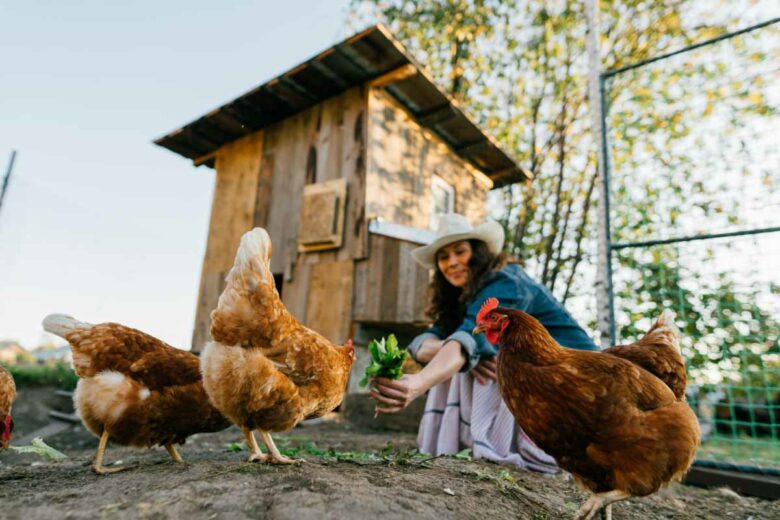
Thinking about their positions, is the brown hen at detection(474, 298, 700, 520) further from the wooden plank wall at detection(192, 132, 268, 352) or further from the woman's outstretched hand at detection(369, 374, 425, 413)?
the wooden plank wall at detection(192, 132, 268, 352)

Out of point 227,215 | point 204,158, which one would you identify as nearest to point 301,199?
point 227,215

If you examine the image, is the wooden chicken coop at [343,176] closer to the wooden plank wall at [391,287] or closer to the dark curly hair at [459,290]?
the wooden plank wall at [391,287]

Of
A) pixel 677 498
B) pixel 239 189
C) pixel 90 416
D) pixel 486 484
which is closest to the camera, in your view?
pixel 486 484

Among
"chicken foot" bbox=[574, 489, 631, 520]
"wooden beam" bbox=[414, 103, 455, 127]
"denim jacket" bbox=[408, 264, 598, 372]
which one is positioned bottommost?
"chicken foot" bbox=[574, 489, 631, 520]

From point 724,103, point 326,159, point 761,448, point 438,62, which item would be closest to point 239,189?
point 326,159

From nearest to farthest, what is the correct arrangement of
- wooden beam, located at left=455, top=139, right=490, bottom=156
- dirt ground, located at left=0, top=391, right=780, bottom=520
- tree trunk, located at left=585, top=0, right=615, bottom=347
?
dirt ground, located at left=0, top=391, right=780, bottom=520, tree trunk, located at left=585, top=0, right=615, bottom=347, wooden beam, located at left=455, top=139, right=490, bottom=156

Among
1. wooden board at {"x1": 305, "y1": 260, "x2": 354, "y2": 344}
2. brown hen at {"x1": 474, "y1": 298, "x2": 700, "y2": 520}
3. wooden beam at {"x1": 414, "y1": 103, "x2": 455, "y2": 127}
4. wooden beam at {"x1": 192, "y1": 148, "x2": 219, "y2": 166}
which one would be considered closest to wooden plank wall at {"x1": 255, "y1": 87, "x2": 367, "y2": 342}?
wooden board at {"x1": 305, "y1": 260, "x2": 354, "y2": 344}

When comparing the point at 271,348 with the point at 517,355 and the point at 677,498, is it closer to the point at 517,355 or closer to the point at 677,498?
the point at 517,355

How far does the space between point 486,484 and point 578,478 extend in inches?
17.8

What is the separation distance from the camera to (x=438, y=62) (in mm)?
11883

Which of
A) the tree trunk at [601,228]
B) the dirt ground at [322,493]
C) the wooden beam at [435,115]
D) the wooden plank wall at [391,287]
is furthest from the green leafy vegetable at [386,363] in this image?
the wooden beam at [435,115]

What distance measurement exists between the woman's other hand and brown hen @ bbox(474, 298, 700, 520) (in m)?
1.10

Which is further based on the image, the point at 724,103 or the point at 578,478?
the point at 724,103

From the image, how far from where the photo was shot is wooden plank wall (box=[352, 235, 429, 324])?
6.47 meters
